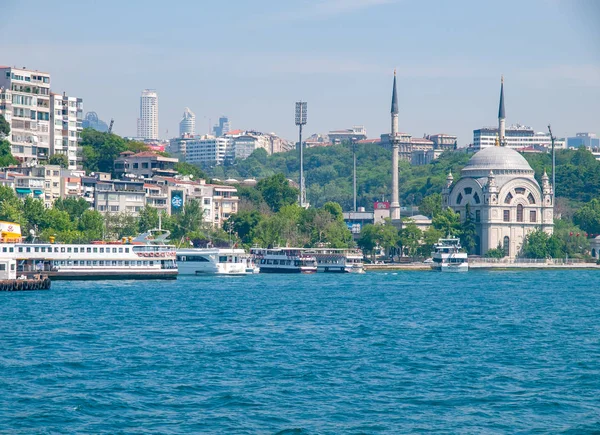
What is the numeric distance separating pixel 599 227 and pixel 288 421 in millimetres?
94731

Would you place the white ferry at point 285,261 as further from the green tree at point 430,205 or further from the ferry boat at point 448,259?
the green tree at point 430,205

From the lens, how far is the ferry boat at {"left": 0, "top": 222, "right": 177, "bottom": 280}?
6303 cm

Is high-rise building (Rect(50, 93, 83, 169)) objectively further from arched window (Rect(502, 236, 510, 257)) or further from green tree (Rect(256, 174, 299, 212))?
arched window (Rect(502, 236, 510, 257))

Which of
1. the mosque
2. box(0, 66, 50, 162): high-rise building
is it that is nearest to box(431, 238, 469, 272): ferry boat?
the mosque

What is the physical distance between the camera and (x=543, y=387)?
91.6ft

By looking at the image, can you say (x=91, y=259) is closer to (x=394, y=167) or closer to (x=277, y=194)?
(x=277, y=194)

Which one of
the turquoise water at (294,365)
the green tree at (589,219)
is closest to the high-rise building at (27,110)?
the turquoise water at (294,365)

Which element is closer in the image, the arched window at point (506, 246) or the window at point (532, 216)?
the arched window at point (506, 246)

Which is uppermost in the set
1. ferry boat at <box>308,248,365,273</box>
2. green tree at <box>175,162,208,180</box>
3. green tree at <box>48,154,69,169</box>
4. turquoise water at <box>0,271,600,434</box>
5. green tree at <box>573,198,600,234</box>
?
green tree at <box>175,162,208,180</box>

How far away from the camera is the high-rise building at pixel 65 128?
10331 cm

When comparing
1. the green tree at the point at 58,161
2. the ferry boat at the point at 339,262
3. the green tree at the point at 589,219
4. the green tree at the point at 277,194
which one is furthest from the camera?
the green tree at the point at 589,219

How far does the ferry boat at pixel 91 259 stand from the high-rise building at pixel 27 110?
32.5 meters

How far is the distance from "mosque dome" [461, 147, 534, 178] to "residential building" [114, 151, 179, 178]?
2715cm

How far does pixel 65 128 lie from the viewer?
10525 cm
